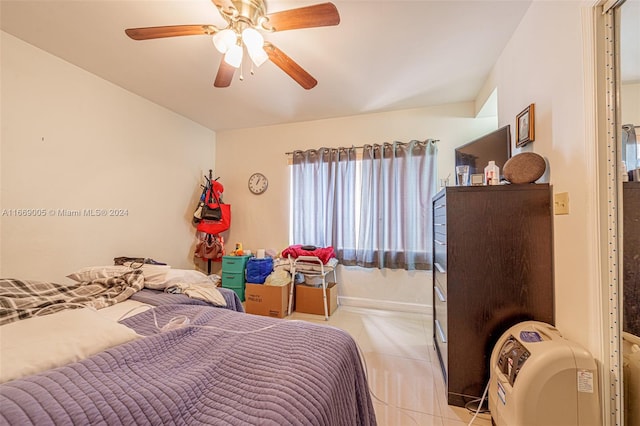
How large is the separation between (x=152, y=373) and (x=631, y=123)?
193 cm

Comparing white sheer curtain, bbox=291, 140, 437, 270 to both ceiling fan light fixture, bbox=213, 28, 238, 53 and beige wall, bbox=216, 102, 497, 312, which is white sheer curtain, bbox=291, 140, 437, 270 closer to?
beige wall, bbox=216, 102, 497, 312

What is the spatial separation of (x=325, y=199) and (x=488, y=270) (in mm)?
→ 2057

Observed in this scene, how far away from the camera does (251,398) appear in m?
0.62

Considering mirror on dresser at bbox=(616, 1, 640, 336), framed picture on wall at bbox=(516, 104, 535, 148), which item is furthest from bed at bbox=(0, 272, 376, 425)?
framed picture on wall at bbox=(516, 104, 535, 148)

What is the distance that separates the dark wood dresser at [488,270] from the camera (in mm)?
1307

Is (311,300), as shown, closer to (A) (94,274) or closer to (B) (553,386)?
(A) (94,274)

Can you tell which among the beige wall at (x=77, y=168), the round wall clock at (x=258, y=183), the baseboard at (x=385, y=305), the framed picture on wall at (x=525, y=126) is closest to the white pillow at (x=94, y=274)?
the beige wall at (x=77, y=168)

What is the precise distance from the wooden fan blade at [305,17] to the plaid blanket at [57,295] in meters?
1.78

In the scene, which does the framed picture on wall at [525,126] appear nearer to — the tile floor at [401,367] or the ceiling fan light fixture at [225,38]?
the tile floor at [401,367]

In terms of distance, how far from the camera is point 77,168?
2148mm

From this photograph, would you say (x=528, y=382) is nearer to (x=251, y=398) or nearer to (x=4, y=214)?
(x=251, y=398)

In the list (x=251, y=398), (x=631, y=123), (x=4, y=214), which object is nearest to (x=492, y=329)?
(x=631, y=123)

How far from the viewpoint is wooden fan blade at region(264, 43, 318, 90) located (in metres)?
1.49

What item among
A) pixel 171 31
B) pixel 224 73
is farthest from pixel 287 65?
pixel 171 31
